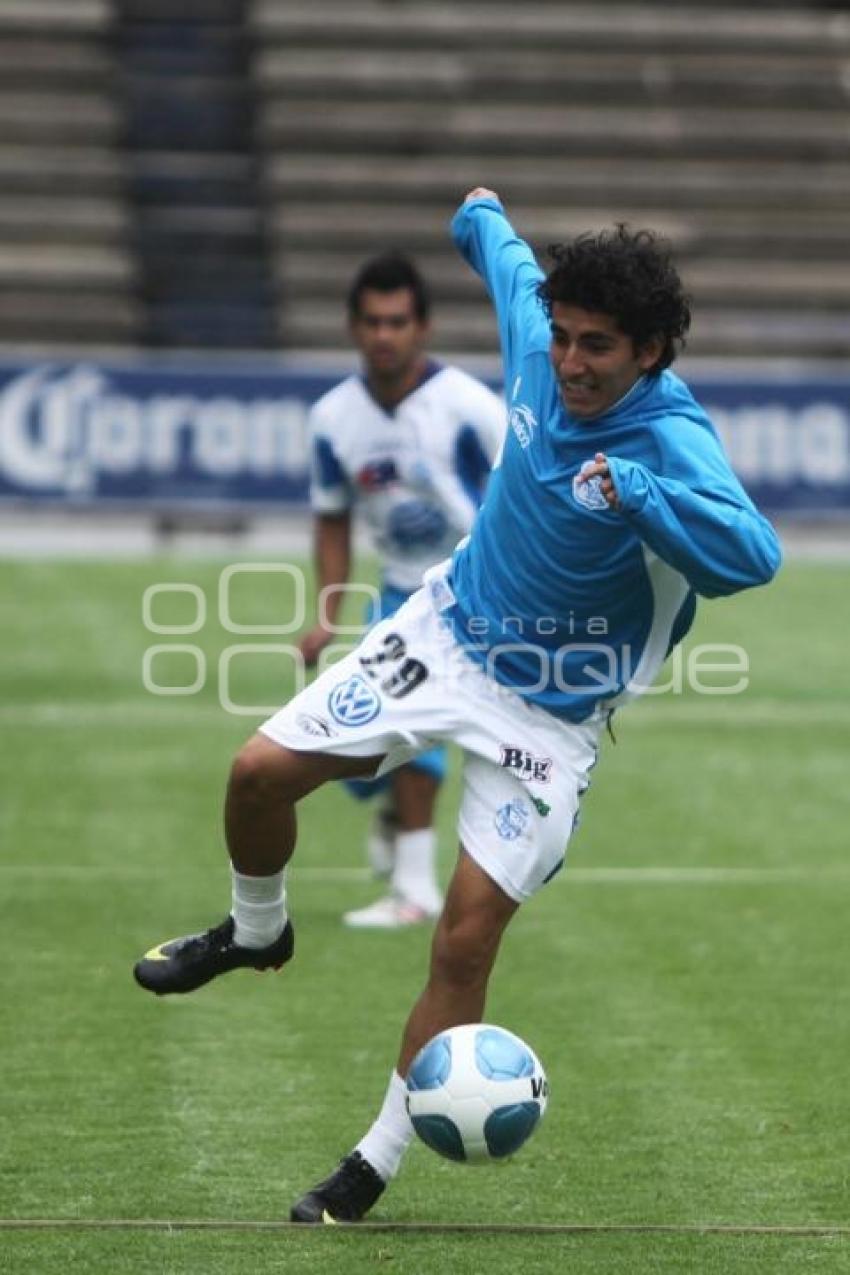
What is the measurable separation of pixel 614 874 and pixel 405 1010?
2.63 metres

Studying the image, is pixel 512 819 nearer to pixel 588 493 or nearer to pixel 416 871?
pixel 588 493

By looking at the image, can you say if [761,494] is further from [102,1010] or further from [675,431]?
[675,431]

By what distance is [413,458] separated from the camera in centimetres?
955

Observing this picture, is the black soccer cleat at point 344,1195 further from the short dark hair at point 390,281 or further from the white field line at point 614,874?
the white field line at point 614,874

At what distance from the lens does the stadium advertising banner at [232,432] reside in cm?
1838

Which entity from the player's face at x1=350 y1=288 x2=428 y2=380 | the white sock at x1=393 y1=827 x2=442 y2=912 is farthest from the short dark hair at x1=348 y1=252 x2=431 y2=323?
the white sock at x1=393 y1=827 x2=442 y2=912

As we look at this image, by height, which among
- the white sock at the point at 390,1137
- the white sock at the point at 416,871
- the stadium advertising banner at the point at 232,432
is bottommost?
the stadium advertising banner at the point at 232,432

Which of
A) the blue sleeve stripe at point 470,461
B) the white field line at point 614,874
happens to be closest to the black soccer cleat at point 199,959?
the blue sleeve stripe at point 470,461

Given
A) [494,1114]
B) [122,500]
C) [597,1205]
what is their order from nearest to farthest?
1. [494,1114]
2. [597,1205]
3. [122,500]

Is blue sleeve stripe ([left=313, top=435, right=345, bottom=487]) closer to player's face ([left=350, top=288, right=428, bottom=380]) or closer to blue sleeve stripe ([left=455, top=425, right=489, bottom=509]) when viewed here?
player's face ([left=350, top=288, right=428, bottom=380])

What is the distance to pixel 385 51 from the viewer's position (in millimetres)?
26922

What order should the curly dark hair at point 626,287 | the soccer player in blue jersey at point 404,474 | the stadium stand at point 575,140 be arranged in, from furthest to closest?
the stadium stand at point 575,140 → the soccer player in blue jersey at point 404,474 → the curly dark hair at point 626,287

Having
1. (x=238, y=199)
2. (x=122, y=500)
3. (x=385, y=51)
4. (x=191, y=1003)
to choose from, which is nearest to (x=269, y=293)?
(x=238, y=199)

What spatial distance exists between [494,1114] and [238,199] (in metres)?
21.5
